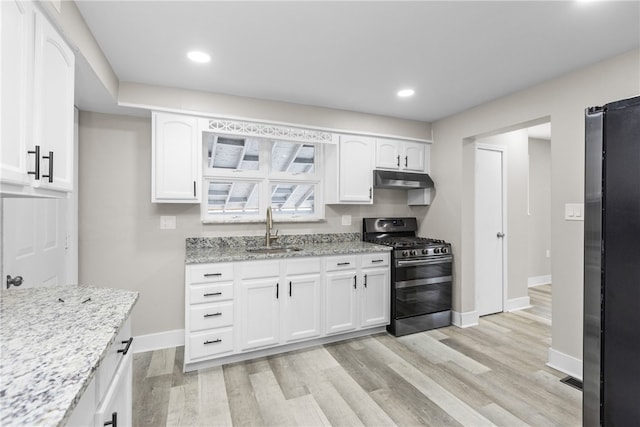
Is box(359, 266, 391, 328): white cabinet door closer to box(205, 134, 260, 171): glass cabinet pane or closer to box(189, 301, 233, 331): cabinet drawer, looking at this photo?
box(189, 301, 233, 331): cabinet drawer

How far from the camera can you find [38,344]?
0.90 m

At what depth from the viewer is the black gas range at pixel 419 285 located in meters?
3.25

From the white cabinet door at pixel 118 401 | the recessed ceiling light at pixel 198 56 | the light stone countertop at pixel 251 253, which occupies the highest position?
the recessed ceiling light at pixel 198 56

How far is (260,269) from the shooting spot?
2.70 metres

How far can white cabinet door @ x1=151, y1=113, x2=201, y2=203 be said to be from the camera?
Answer: 2.70m

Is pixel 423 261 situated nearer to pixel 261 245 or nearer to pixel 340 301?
pixel 340 301

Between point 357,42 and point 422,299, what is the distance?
104 inches

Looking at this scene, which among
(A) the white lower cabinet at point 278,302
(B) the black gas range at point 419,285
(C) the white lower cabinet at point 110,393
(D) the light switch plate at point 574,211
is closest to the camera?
(C) the white lower cabinet at point 110,393

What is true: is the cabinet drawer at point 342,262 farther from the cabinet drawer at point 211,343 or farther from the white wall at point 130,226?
the white wall at point 130,226

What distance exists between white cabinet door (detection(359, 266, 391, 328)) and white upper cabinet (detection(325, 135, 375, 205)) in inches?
33.4


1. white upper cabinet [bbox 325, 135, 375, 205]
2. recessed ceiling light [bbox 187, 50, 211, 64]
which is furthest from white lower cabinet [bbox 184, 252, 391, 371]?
recessed ceiling light [bbox 187, 50, 211, 64]

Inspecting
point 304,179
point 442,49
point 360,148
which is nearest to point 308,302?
point 304,179

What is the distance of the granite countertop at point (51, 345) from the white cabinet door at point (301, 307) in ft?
5.10

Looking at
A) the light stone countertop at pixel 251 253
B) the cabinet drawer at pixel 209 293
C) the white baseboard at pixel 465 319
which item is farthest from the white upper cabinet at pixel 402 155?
the cabinet drawer at pixel 209 293
